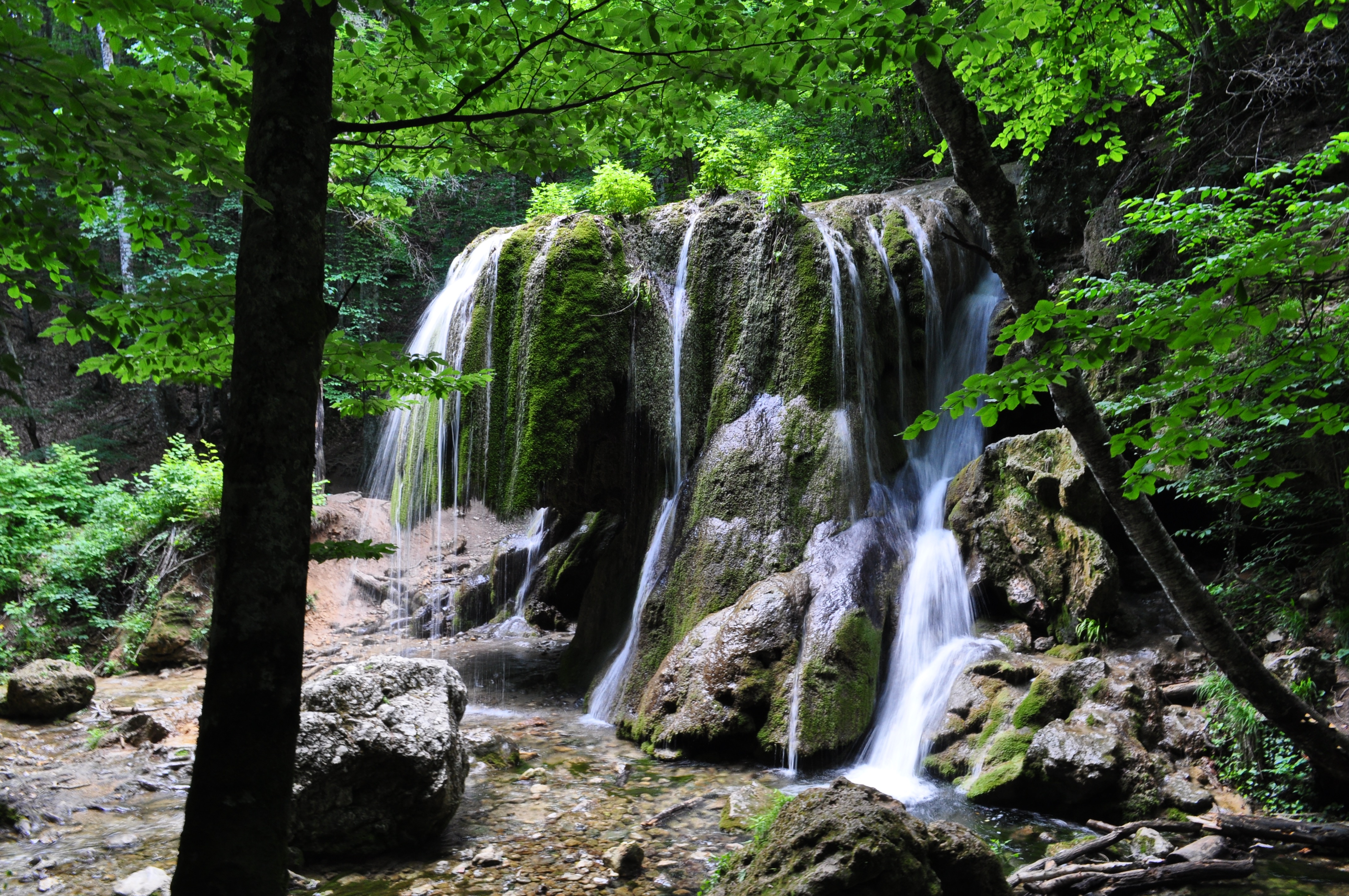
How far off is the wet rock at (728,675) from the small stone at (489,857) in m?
2.41

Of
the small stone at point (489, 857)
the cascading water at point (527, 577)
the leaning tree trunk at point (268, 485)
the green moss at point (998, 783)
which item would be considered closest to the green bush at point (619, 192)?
the cascading water at point (527, 577)

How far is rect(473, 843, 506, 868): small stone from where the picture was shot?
493 cm

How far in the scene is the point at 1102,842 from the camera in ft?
15.7

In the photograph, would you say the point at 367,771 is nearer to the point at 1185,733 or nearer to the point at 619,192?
the point at 1185,733

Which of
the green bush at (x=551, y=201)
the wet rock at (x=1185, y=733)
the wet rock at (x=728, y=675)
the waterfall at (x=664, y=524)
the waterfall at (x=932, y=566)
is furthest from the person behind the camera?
the green bush at (x=551, y=201)

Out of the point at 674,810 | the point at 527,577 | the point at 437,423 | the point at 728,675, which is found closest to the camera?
the point at 674,810

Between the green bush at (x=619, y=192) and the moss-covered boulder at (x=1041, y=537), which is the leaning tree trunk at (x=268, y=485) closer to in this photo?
the moss-covered boulder at (x=1041, y=537)

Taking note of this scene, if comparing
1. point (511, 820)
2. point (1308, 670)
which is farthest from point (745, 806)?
point (1308, 670)

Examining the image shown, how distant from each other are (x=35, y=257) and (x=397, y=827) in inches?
155

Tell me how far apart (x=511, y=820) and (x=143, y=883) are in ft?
7.35

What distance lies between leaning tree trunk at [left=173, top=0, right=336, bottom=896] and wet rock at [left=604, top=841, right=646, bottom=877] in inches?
119

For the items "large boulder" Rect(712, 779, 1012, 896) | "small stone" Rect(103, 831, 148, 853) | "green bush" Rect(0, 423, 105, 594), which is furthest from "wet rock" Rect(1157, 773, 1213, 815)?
"green bush" Rect(0, 423, 105, 594)

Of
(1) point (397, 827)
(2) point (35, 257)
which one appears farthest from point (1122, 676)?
(2) point (35, 257)

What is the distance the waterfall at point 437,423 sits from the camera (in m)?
9.86
